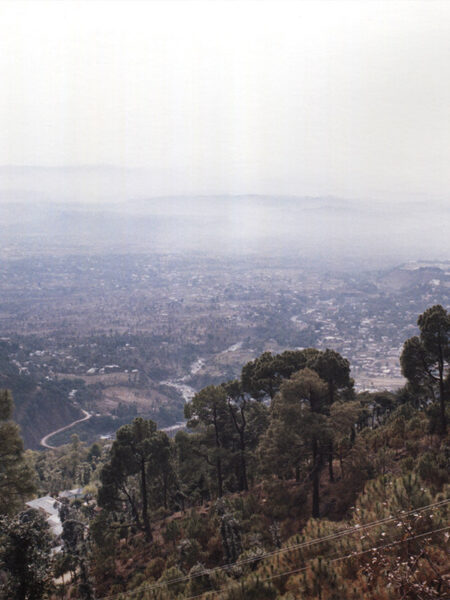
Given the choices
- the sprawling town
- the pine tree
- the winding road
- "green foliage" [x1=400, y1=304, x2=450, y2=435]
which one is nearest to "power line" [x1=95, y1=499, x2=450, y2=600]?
the pine tree

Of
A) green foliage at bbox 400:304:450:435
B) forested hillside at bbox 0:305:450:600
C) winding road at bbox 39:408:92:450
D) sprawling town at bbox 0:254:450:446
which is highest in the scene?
green foliage at bbox 400:304:450:435

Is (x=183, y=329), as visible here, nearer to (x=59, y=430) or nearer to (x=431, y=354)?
(x=59, y=430)

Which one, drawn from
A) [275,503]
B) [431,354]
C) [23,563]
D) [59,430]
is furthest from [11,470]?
[59,430]

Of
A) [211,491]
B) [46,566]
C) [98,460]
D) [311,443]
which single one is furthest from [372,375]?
[46,566]

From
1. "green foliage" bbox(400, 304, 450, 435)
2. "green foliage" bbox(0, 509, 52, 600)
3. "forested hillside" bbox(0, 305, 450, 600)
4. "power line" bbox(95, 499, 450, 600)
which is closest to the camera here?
"forested hillside" bbox(0, 305, 450, 600)

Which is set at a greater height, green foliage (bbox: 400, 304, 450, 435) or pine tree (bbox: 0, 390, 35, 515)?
green foliage (bbox: 400, 304, 450, 435)

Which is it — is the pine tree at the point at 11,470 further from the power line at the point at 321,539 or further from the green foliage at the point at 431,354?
the green foliage at the point at 431,354

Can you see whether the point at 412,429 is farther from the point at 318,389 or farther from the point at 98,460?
the point at 98,460

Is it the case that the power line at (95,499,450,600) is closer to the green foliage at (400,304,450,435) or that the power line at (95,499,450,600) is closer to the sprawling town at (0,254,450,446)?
the green foliage at (400,304,450,435)
